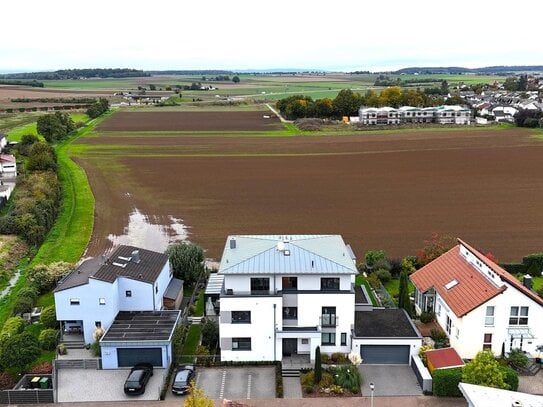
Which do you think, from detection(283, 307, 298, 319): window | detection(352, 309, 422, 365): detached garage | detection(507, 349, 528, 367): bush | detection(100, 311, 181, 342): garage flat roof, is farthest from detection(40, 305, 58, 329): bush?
detection(507, 349, 528, 367): bush

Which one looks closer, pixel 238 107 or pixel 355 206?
pixel 355 206

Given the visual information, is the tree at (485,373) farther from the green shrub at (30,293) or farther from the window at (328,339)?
the green shrub at (30,293)

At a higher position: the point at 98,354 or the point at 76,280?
the point at 76,280

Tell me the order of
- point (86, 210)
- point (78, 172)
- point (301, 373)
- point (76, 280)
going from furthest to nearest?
point (78, 172) < point (86, 210) < point (76, 280) < point (301, 373)

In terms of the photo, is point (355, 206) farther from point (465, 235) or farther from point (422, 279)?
point (422, 279)

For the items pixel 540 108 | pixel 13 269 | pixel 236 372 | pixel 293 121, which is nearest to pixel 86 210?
pixel 13 269

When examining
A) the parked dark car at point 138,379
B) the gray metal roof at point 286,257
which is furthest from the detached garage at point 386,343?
the parked dark car at point 138,379

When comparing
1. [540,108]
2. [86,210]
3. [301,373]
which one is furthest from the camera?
[540,108]
